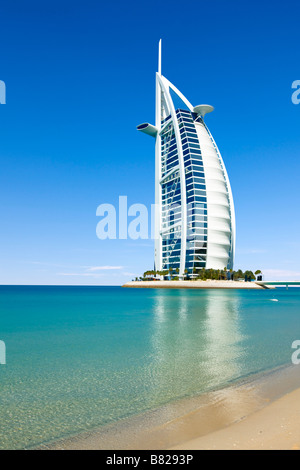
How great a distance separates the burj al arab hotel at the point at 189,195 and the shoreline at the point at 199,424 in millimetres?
123253

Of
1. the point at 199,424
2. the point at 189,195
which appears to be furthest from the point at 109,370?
the point at 189,195

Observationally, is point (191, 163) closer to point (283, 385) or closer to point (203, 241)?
point (203, 241)

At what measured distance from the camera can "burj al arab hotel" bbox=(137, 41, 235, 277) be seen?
448 feet

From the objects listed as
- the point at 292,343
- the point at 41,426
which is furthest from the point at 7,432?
the point at 292,343

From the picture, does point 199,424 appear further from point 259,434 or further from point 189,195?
point 189,195

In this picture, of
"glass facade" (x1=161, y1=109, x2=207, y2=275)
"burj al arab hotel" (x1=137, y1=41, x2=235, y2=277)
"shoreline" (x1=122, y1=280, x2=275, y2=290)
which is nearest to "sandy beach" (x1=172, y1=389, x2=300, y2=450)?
"shoreline" (x1=122, y1=280, x2=275, y2=290)

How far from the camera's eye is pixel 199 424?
23.5 ft

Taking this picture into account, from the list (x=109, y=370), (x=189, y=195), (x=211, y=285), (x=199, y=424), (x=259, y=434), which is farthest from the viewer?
(x=189, y=195)

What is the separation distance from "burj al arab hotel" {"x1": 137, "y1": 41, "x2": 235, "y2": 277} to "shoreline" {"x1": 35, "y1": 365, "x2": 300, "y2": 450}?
404 feet

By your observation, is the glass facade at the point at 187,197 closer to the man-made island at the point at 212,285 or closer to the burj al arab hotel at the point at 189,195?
the burj al arab hotel at the point at 189,195

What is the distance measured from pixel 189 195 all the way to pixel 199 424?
448ft

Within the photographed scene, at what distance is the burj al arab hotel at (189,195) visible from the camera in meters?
137

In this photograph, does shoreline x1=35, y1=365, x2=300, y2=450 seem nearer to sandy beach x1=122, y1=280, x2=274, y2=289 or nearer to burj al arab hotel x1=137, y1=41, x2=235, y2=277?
sandy beach x1=122, y1=280, x2=274, y2=289

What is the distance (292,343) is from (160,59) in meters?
177
